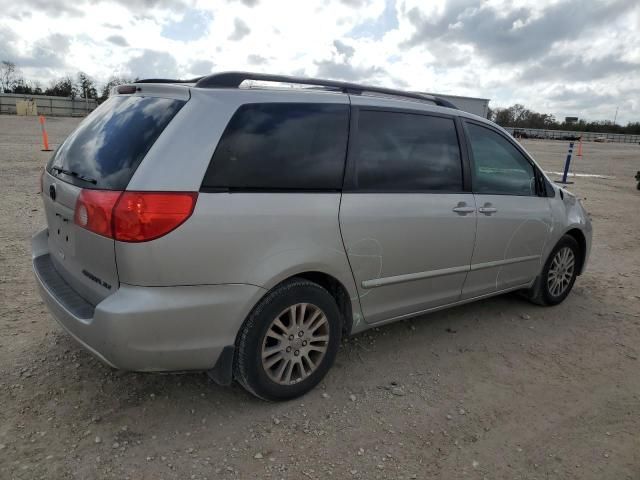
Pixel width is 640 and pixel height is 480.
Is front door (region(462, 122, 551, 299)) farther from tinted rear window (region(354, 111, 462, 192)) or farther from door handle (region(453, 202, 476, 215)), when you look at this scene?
tinted rear window (region(354, 111, 462, 192))

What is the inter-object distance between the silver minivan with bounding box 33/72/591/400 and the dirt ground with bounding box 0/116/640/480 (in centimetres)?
34

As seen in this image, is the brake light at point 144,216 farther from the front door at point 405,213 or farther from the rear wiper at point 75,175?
the front door at point 405,213

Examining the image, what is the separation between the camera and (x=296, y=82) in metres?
3.11

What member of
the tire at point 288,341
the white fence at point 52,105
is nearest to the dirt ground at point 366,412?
the tire at point 288,341

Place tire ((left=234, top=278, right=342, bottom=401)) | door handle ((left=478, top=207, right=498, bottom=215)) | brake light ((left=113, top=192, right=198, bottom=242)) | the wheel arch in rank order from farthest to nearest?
the wheel arch < door handle ((left=478, top=207, right=498, bottom=215)) < tire ((left=234, top=278, right=342, bottom=401)) < brake light ((left=113, top=192, right=198, bottom=242))

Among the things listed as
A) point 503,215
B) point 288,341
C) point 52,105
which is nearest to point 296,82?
point 288,341

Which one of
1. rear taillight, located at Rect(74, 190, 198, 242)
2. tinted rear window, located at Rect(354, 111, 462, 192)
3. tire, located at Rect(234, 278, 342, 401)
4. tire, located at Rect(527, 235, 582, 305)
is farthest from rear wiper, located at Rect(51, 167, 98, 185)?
tire, located at Rect(527, 235, 582, 305)

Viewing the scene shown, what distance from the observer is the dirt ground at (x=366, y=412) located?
2.50m

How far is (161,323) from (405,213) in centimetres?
166

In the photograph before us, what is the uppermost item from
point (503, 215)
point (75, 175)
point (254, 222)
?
point (75, 175)

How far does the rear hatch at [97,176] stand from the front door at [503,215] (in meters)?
2.31

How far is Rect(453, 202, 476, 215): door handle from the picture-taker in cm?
360

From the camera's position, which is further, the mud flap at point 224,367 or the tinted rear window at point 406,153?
the tinted rear window at point 406,153

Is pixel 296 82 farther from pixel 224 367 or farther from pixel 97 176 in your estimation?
pixel 224 367
